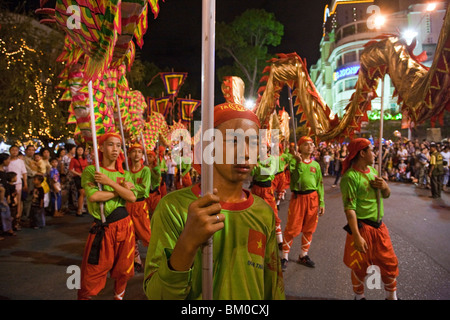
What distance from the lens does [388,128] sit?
32938mm

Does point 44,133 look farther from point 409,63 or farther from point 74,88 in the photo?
point 409,63

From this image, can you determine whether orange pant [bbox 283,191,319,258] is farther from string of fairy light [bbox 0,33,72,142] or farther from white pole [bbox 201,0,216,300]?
string of fairy light [bbox 0,33,72,142]

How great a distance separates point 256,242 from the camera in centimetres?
154

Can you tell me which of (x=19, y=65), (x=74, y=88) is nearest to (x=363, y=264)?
(x=74, y=88)

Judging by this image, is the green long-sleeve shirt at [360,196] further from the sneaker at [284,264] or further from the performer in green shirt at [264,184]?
the performer in green shirt at [264,184]

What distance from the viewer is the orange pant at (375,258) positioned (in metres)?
3.38

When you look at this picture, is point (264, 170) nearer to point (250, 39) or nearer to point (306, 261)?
point (306, 261)

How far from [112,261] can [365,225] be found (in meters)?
2.91

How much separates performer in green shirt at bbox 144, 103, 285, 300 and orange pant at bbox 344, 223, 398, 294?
2.29 metres

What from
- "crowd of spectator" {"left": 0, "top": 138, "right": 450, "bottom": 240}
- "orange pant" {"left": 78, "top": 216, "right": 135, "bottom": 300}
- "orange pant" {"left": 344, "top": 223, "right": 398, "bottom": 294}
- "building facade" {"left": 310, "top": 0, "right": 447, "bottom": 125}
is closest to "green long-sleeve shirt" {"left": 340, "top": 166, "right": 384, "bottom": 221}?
"orange pant" {"left": 344, "top": 223, "right": 398, "bottom": 294}

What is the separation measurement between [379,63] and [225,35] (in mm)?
24466

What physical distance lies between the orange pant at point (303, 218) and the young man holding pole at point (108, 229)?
2.88 meters

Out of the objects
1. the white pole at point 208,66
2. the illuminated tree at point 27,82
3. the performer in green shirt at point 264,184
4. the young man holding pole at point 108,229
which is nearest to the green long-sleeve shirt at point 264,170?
the performer in green shirt at point 264,184

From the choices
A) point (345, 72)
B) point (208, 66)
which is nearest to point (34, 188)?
point (208, 66)
